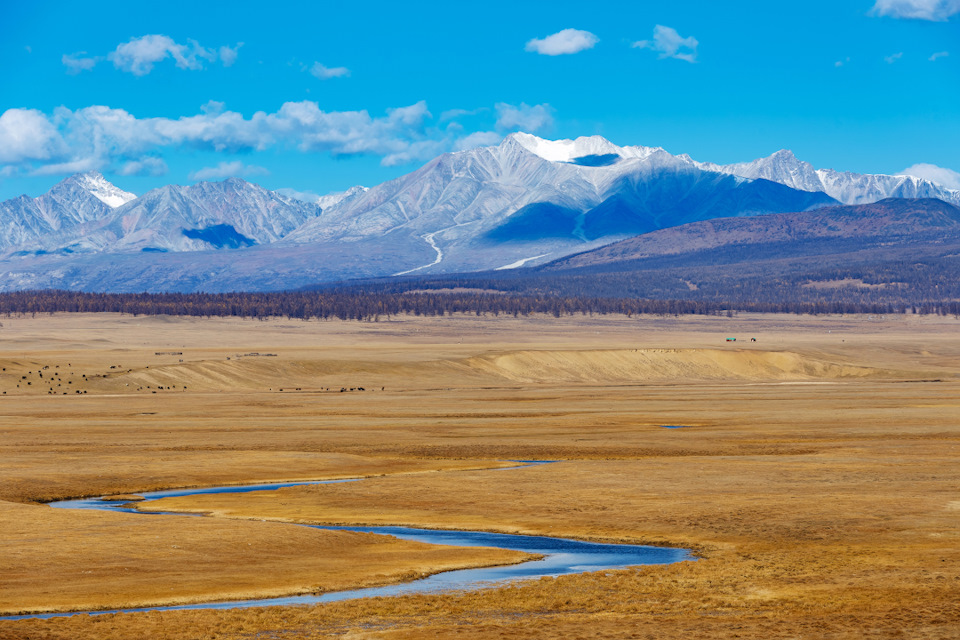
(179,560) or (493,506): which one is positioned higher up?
(179,560)

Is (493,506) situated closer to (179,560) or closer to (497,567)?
(497,567)

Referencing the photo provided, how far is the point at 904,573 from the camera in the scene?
34594 millimetres

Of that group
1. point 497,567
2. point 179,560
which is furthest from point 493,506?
point 179,560

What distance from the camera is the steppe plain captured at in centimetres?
3028

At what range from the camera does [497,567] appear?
38094 millimetres

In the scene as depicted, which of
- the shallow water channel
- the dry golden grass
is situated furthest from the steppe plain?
the shallow water channel

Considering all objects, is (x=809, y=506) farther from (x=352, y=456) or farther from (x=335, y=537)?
(x=352, y=456)

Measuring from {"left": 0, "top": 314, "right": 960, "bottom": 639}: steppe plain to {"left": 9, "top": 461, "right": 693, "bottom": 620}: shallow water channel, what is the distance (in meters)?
0.88

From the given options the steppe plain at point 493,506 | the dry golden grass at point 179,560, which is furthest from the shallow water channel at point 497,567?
the steppe plain at point 493,506

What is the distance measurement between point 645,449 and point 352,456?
18.6 m

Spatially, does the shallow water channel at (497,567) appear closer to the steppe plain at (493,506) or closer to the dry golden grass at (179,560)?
the dry golden grass at (179,560)

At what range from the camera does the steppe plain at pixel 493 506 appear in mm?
30281

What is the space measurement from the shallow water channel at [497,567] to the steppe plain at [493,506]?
876 mm

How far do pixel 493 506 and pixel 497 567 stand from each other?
41.0 ft
